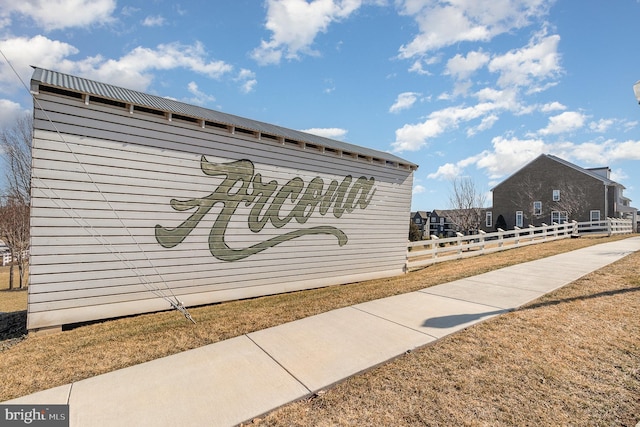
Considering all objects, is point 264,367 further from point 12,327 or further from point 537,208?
point 537,208

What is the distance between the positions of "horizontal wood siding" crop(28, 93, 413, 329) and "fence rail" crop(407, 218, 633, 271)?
5.42 meters

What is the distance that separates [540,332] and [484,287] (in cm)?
272

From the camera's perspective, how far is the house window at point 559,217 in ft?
105

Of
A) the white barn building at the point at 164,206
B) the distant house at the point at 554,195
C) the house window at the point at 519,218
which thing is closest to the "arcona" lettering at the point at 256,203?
the white barn building at the point at 164,206

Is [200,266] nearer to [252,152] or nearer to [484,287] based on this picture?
[252,152]

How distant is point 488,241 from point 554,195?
23.6 meters

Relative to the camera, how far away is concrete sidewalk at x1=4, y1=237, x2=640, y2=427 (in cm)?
284

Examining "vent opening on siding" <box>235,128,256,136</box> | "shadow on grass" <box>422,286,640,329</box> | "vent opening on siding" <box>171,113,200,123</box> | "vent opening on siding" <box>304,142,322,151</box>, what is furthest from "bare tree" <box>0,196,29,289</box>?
"shadow on grass" <box>422,286,640,329</box>

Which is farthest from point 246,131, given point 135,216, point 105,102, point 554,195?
point 554,195

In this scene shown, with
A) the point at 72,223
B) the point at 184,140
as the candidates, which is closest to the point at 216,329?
the point at 72,223

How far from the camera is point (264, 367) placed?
141 inches

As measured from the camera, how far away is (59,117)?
17.4 feet

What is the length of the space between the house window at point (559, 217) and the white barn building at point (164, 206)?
1305 inches

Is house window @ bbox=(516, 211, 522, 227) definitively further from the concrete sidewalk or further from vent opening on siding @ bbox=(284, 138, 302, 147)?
vent opening on siding @ bbox=(284, 138, 302, 147)
